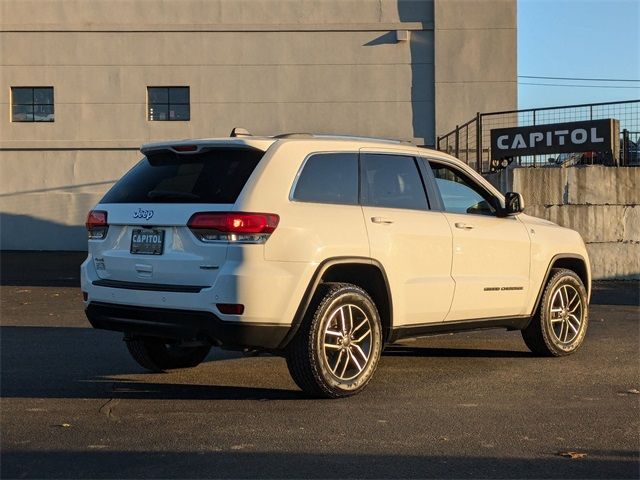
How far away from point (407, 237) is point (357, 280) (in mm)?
520

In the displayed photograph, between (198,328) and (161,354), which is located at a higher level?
(198,328)

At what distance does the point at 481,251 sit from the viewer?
7.50 m

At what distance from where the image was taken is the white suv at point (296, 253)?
5.88 m

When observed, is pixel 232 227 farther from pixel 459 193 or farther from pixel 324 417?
pixel 459 193

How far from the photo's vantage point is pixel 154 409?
6055 mm

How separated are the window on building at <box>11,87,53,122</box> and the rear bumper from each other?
2003 cm

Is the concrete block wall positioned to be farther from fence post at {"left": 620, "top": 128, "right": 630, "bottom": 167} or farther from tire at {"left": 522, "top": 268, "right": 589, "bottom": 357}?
tire at {"left": 522, "top": 268, "right": 589, "bottom": 357}

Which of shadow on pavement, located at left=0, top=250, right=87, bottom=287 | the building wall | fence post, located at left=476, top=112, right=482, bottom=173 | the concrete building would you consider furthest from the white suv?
the concrete building

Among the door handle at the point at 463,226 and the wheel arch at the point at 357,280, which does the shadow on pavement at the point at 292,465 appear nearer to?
the wheel arch at the point at 357,280

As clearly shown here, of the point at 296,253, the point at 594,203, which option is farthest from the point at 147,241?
the point at 594,203

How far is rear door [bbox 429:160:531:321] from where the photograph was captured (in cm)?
731

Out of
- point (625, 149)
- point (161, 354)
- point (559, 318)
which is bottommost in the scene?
point (161, 354)

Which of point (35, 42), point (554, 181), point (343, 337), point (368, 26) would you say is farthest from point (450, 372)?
point (35, 42)

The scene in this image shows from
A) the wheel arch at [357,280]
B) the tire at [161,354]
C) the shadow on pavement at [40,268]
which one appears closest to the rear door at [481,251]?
the wheel arch at [357,280]
